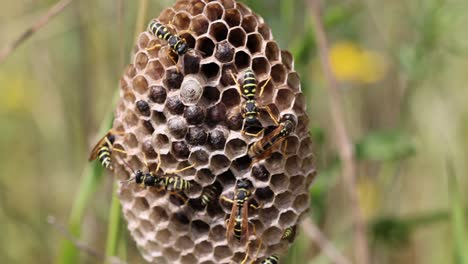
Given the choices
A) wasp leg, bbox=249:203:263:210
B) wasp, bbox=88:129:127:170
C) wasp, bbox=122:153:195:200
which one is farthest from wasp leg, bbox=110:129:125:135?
wasp leg, bbox=249:203:263:210

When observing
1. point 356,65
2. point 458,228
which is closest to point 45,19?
point 458,228

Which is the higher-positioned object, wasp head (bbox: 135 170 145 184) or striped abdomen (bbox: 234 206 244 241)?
wasp head (bbox: 135 170 145 184)

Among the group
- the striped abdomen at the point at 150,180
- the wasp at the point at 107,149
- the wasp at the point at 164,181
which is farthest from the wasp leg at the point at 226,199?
the wasp at the point at 107,149

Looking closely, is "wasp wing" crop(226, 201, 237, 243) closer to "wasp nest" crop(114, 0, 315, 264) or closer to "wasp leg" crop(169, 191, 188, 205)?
"wasp nest" crop(114, 0, 315, 264)

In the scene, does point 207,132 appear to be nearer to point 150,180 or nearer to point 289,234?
point 150,180

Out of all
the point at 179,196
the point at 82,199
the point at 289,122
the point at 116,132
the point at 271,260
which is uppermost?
the point at 289,122
